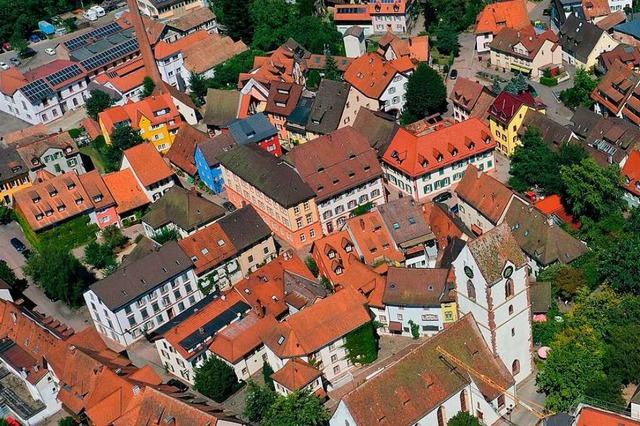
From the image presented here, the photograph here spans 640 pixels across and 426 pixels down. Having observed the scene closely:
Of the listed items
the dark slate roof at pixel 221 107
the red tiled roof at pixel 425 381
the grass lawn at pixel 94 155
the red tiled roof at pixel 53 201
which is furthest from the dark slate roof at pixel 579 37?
the red tiled roof at pixel 53 201

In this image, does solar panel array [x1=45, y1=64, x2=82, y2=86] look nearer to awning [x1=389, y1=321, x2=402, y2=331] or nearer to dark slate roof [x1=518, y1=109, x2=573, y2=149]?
dark slate roof [x1=518, y1=109, x2=573, y2=149]

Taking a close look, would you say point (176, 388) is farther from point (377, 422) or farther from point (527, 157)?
point (527, 157)

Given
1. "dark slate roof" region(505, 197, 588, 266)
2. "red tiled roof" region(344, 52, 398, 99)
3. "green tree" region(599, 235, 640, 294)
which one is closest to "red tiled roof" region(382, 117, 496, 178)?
"dark slate roof" region(505, 197, 588, 266)

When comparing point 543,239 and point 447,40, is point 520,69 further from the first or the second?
point 543,239

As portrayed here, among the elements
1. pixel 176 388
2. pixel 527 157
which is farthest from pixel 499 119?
pixel 176 388

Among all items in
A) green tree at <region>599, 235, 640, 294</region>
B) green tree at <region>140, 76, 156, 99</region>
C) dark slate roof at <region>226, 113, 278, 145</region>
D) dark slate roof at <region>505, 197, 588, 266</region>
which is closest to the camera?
green tree at <region>599, 235, 640, 294</region>

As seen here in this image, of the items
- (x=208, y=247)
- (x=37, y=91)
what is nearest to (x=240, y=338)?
(x=208, y=247)

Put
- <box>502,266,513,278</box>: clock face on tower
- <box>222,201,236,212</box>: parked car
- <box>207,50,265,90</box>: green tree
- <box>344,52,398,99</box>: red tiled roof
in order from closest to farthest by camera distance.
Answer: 1. <box>502,266,513,278</box>: clock face on tower
2. <box>222,201,236,212</box>: parked car
3. <box>344,52,398,99</box>: red tiled roof
4. <box>207,50,265,90</box>: green tree
